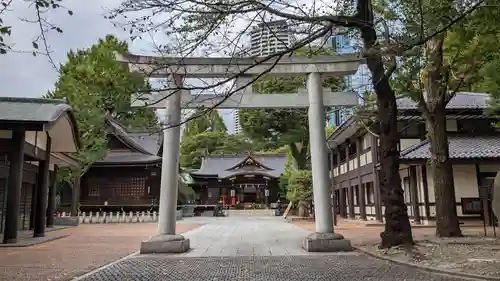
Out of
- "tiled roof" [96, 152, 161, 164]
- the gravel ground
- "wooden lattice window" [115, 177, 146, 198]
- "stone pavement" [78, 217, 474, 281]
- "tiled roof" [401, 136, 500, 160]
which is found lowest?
"stone pavement" [78, 217, 474, 281]

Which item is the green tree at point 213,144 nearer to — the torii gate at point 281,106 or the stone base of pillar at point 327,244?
the torii gate at point 281,106

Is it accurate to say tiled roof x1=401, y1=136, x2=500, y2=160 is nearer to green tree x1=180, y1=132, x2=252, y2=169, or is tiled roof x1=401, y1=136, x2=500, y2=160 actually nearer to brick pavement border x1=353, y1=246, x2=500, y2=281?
brick pavement border x1=353, y1=246, x2=500, y2=281

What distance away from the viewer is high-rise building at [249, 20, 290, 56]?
20.1 ft

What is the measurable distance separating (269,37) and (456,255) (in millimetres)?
5696

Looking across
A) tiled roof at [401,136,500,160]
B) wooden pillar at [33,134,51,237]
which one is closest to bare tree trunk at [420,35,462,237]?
tiled roof at [401,136,500,160]

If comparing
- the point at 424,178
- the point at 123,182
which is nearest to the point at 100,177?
the point at 123,182

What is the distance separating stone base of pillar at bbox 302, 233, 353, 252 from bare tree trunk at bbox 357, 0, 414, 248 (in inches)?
34.5

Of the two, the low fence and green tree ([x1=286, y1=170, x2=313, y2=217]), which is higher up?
green tree ([x1=286, y1=170, x2=313, y2=217])

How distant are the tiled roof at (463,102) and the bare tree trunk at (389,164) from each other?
9.47m

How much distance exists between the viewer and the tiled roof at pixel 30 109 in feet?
37.2

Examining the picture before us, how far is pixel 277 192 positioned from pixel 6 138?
33.8 m

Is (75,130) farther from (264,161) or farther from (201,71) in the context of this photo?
(264,161)

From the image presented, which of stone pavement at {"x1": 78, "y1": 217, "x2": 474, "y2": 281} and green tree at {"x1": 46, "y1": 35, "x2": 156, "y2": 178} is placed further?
green tree at {"x1": 46, "y1": 35, "x2": 156, "y2": 178}

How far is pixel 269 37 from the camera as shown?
20.9 ft
